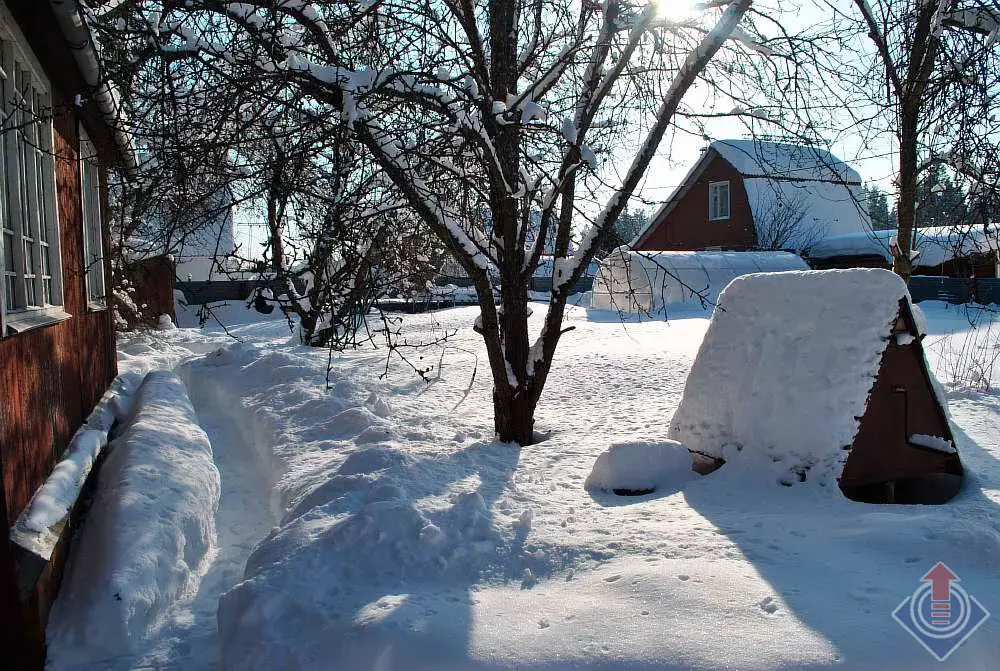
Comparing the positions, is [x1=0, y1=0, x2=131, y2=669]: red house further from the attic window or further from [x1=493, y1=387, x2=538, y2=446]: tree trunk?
the attic window

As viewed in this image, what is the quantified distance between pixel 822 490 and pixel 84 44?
5.22m

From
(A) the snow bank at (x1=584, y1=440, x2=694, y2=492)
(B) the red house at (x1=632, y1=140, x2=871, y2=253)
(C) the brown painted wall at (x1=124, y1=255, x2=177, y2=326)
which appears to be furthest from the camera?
(B) the red house at (x1=632, y1=140, x2=871, y2=253)

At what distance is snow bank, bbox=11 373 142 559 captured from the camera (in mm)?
3270

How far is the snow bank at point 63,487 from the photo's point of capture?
129 inches

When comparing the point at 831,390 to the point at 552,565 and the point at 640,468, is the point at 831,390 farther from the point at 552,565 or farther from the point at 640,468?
the point at 552,565

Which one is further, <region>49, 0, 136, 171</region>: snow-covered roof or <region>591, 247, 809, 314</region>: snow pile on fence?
<region>591, 247, 809, 314</region>: snow pile on fence

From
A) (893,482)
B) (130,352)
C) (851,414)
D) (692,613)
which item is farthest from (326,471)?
(130,352)

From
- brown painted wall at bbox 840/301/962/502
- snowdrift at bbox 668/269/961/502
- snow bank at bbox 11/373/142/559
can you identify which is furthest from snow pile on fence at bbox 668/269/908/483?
snow bank at bbox 11/373/142/559

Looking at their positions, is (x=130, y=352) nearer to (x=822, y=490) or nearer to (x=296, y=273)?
(x=296, y=273)

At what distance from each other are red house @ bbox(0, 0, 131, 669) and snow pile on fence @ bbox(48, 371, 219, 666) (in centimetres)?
13

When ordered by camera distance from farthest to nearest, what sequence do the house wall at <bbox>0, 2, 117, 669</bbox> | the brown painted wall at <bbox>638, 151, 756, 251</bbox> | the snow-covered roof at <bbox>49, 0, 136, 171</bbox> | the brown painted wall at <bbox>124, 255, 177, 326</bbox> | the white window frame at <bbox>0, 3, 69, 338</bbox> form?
the brown painted wall at <bbox>638, 151, 756, 251</bbox> → the brown painted wall at <bbox>124, 255, 177, 326</bbox> → the snow-covered roof at <bbox>49, 0, 136, 171</bbox> → the white window frame at <bbox>0, 3, 69, 338</bbox> → the house wall at <bbox>0, 2, 117, 669</bbox>

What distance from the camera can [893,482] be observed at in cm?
443

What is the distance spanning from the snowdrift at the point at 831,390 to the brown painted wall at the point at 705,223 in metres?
19.9

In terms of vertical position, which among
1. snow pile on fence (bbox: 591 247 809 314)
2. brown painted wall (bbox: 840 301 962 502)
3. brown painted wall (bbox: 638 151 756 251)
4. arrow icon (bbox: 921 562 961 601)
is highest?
brown painted wall (bbox: 638 151 756 251)
